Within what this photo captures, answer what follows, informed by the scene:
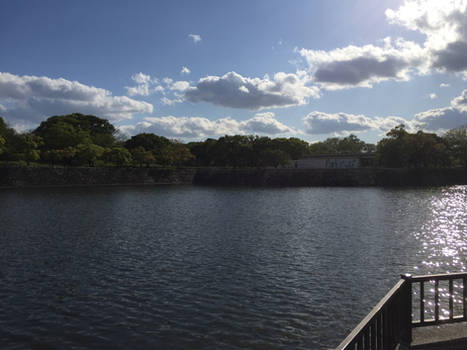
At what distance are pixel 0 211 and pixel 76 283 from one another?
29.1m

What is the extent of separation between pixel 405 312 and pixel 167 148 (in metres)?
114

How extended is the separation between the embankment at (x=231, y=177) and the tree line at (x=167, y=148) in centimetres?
432

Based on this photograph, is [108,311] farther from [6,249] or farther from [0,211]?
[0,211]

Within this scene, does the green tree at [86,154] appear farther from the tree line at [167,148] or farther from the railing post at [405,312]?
the railing post at [405,312]

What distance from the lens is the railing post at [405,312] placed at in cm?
698

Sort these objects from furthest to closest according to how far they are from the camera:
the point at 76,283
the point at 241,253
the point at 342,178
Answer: the point at 342,178 < the point at 241,253 < the point at 76,283

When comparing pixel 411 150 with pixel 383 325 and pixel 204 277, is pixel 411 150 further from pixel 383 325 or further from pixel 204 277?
pixel 383 325

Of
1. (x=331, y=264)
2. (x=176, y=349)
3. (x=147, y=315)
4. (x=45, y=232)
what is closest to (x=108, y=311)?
(x=147, y=315)

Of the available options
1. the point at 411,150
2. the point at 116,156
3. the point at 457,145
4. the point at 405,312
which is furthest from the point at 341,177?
the point at 405,312

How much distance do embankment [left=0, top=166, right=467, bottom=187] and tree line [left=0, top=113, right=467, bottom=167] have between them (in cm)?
432

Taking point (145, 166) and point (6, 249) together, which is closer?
point (6, 249)

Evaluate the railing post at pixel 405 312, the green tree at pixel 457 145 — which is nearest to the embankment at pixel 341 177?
the green tree at pixel 457 145

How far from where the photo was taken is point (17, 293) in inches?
517

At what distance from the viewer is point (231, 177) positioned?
10900cm
